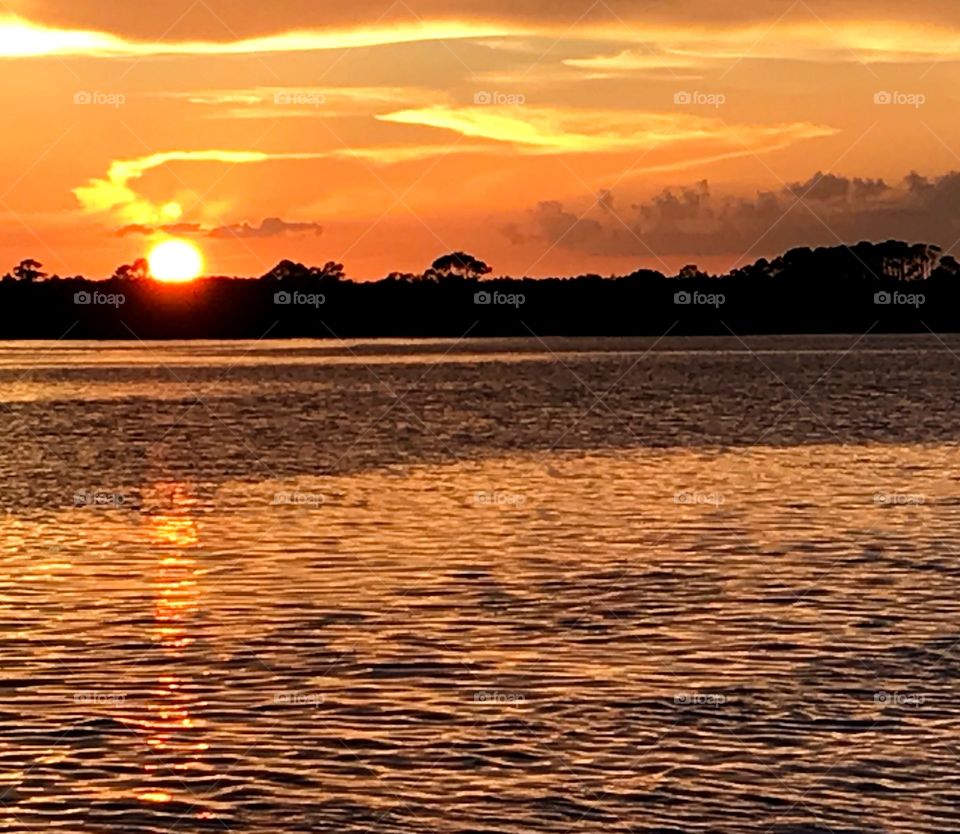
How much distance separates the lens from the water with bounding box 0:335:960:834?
19469 millimetres

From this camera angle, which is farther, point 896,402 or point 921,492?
point 896,402

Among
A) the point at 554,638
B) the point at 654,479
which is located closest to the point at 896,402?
the point at 654,479

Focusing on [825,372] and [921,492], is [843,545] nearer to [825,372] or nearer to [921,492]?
[921,492]

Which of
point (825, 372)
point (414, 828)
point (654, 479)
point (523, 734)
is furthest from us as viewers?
point (825, 372)

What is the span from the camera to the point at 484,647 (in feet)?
87.6

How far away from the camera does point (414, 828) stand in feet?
60.1

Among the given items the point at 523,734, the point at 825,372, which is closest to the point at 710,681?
the point at 523,734

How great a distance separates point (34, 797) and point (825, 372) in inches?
6216

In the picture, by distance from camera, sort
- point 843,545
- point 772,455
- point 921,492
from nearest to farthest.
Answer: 1. point 843,545
2. point 921,492
3. point 772,455

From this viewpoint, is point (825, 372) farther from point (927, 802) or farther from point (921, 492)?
point (927, 802)

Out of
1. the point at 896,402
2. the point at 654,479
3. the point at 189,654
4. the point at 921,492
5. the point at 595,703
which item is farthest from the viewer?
the point at 896,402

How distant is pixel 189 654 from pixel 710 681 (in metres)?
7.11

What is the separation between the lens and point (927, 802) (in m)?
19.1

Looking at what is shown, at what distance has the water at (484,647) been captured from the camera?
19.5m
